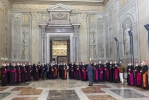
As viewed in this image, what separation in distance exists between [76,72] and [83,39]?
556cm

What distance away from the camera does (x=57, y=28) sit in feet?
68.4

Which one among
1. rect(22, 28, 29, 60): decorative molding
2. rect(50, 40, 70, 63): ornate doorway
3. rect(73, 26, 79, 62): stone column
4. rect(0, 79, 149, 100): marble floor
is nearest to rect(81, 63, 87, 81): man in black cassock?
rect(0, 79, 149, 100): marble floor

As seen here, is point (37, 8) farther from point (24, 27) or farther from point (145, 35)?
point (145, 35)

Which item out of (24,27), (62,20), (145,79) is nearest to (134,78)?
(145,79)

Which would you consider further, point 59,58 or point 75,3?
point 59,58

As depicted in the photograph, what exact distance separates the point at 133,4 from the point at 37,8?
10899mm

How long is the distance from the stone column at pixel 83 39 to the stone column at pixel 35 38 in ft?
15.6

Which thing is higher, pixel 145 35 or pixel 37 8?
pixel 37 8

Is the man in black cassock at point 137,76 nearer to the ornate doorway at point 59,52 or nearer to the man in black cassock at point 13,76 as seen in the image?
the man in black cassock at point 13,76

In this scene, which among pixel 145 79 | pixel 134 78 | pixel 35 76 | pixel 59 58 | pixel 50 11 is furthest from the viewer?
pixel 59 58

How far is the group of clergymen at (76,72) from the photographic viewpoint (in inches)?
460

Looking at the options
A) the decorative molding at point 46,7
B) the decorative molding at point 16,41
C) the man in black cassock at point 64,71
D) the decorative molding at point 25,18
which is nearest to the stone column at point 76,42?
the decorative molding at point 46,7

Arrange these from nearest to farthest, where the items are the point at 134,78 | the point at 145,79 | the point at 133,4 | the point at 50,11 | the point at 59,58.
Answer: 1. the point at 145,79
2. the point at 134,78
3. the point at 133,4
4. the point at 50,11
5. the point at 59,58

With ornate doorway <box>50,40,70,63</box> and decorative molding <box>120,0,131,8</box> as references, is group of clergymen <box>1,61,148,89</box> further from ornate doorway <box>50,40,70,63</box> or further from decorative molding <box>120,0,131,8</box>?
ornate doorway <box>50,40,70,63</box>
